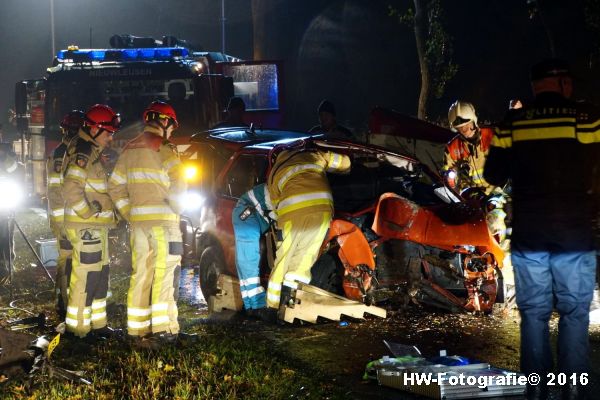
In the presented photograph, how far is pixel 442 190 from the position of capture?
6.94 metres

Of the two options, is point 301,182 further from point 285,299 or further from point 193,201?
point 193,201

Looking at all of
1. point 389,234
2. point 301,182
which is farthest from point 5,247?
point 389,234

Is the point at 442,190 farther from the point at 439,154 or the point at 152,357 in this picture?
the point at 152,357

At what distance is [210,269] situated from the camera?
7.33m

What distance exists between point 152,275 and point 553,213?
128 inches

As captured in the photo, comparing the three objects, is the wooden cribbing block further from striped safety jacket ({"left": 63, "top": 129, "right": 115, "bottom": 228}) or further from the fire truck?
the fire truck

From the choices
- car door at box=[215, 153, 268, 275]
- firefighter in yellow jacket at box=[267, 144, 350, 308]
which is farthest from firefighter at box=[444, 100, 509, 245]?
car door at box=[215, 153, 268, 275]

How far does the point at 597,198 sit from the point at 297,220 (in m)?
2.50

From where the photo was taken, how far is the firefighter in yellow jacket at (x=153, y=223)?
19.5 feet

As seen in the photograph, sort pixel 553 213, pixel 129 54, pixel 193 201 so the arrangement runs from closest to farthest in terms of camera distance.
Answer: pixel 553 213 → pixel 193 201 → pixel 129 54

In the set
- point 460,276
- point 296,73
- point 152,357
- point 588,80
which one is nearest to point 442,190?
point 460,276

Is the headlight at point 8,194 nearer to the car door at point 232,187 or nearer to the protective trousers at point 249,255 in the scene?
the car door at point 232,187

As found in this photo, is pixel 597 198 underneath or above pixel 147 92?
underneath

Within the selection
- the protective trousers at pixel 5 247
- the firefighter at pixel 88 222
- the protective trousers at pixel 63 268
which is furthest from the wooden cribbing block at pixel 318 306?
the protective trousers at pixel 5 247
